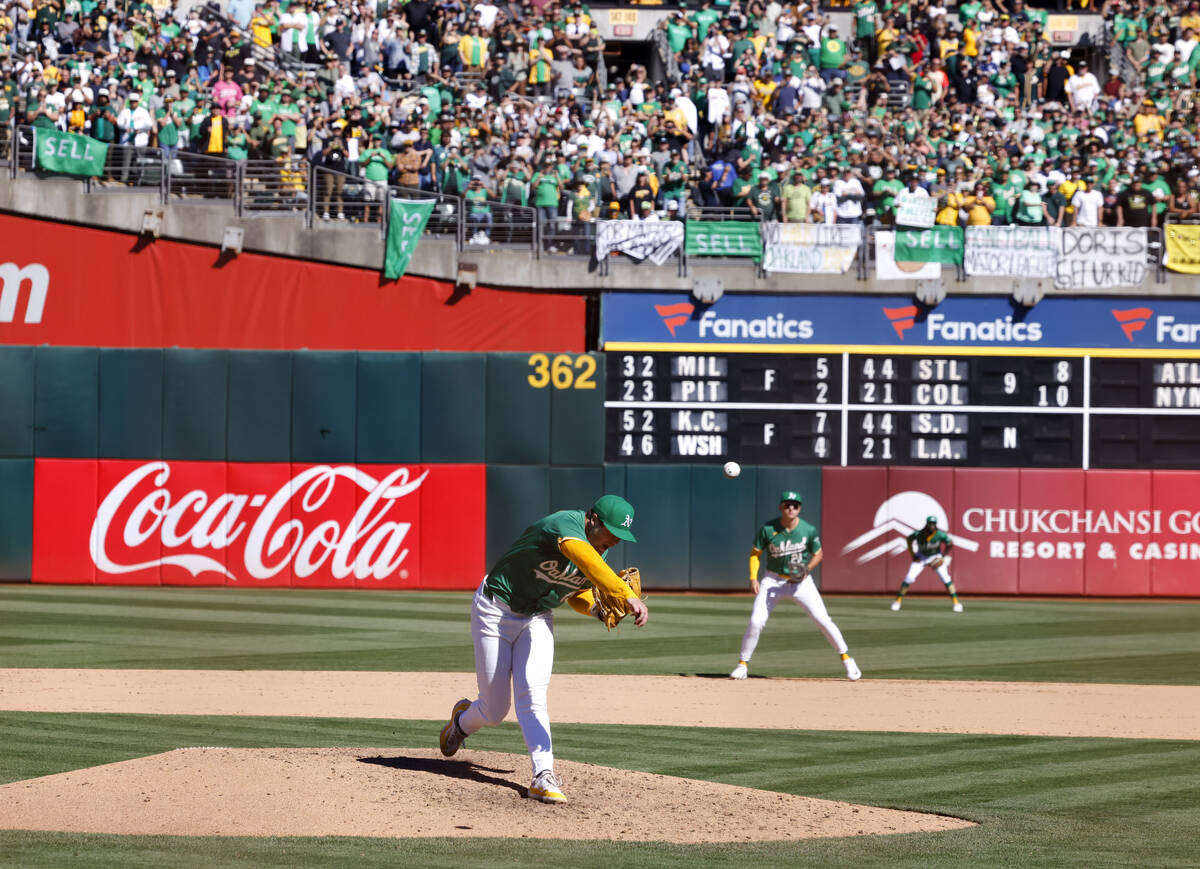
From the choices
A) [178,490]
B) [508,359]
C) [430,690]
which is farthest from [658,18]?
[430,690]

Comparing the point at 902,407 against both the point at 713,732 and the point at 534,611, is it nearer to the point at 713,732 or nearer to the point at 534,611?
the point at 713,732

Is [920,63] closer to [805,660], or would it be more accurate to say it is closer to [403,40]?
[403,40]

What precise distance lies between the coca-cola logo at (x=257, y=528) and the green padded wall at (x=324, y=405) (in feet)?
1.11

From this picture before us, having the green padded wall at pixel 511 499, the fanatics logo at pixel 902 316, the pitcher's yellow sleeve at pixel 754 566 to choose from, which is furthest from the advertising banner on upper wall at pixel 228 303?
the pitcher's yellow sleeve at pixel 754 566

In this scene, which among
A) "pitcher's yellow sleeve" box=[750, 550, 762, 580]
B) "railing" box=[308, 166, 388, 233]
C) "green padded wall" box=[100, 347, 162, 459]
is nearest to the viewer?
"pitcher's yellow sleeve" box=[750, 550, 762, 580]

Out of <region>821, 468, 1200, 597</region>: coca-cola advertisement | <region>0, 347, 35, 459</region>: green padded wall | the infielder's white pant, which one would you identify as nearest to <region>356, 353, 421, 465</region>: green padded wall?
<region>0, 347, 35, 459</region>: green padded wall

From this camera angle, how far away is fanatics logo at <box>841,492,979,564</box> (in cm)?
2648

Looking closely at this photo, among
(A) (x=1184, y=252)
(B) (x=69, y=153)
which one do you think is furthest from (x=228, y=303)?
(A) (x=1184, y=252)

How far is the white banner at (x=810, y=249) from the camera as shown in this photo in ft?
87.7

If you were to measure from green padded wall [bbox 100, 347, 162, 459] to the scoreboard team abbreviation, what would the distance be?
731cm

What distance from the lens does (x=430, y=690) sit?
48.5 ft

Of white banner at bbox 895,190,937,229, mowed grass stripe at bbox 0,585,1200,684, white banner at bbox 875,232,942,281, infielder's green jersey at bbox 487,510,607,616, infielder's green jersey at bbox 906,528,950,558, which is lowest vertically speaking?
mowed grass stripe at bbox 0,585,1200,684

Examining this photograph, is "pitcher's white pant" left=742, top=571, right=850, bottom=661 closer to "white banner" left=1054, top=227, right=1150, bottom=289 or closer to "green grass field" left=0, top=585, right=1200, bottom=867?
"green grass field" left=0, top=585, right=1200, bottom=867

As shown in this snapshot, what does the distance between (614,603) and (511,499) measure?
1737 centimetres
